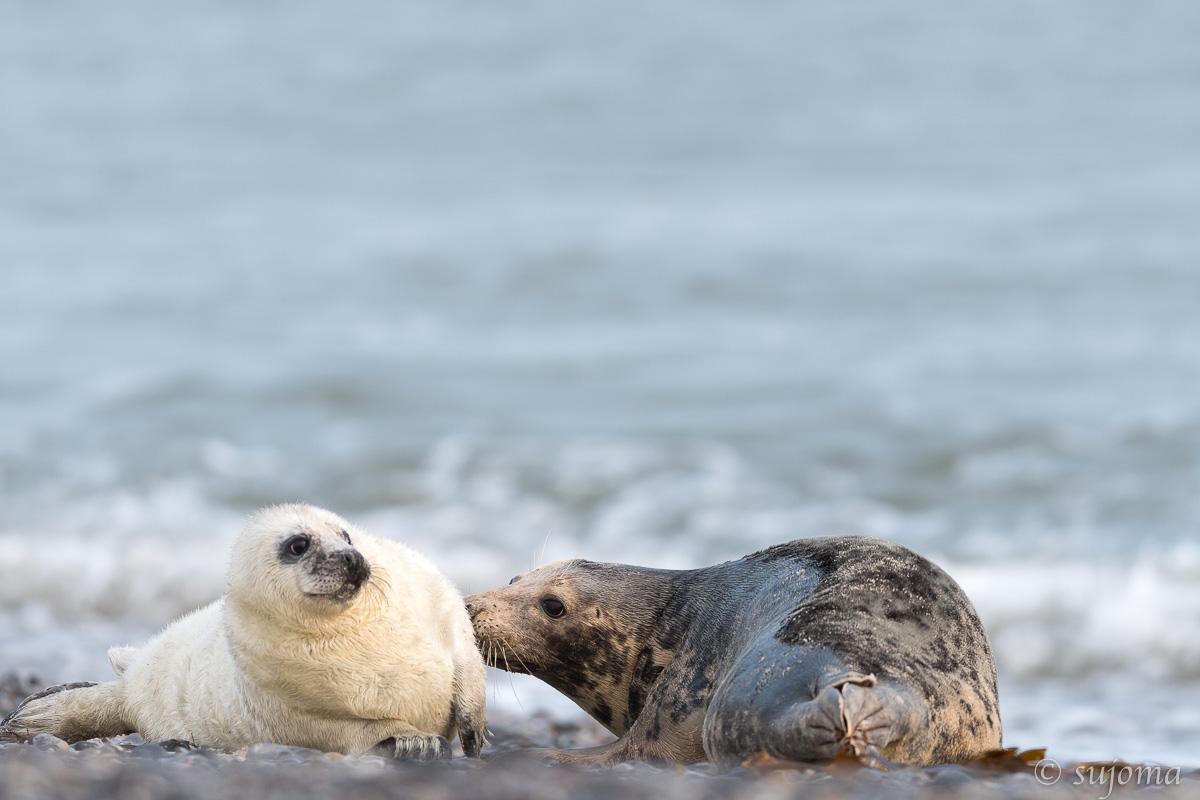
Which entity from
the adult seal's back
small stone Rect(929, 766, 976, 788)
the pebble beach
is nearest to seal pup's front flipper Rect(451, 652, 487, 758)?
the pebble beach

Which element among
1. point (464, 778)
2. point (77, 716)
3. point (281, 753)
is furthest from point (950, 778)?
point (77, 716)

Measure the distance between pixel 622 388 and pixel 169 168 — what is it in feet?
35.9

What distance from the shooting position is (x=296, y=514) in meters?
4.14

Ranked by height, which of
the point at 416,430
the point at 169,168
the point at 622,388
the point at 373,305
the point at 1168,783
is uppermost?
the point at 169,168

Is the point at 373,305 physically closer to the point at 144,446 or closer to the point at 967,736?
the point at 144,446

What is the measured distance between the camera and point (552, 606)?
16.9ft

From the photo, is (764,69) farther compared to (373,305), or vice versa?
(764,69)

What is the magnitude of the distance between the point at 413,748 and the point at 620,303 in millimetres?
11740

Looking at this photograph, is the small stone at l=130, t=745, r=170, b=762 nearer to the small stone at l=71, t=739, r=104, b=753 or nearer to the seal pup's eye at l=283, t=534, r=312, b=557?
the small stone at l=71, t=739, r=104, b=753

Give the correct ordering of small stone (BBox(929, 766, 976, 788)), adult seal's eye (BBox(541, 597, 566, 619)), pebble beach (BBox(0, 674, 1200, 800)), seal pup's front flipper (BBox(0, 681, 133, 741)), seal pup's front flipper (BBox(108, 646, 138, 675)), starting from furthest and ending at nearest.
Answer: adult seal's eye (BBox(541, 597, 566, 619))
seal pup's front flipper (BBox(108, 646, 138, 675))
seal pup's front flipper (BBox(0, 681, 133, 741))
small stone (BBox(929, 766, 976, 788))
pebble beach (BBox(0, 674, 1200, 800))

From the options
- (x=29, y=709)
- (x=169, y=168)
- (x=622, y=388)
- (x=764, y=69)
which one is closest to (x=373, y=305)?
(x=622, y=388)

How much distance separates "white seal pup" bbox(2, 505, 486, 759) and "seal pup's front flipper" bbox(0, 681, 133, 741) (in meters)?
0.06

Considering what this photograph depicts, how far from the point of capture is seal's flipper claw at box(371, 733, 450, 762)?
404 cm

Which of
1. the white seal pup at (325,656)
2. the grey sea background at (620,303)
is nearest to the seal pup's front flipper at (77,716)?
the white seal pup at (325,656)
